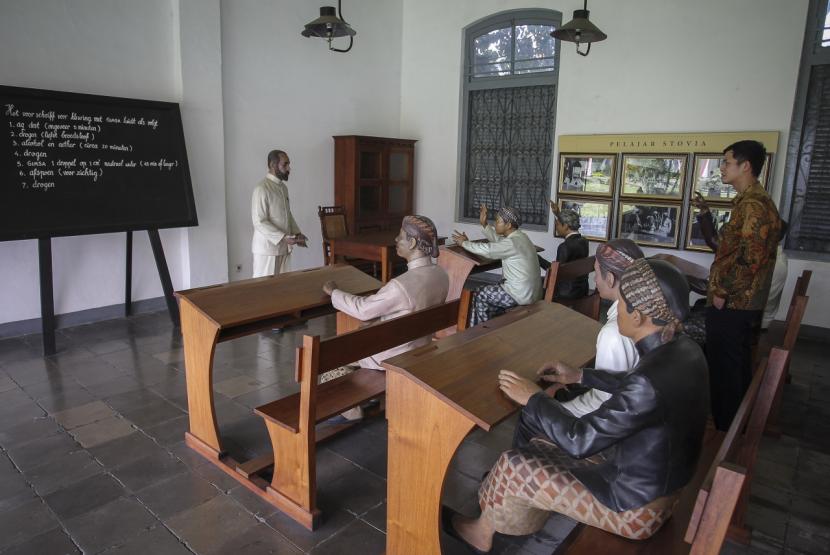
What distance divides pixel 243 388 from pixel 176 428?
595 millimetres

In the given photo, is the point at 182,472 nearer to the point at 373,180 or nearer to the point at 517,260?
the point at 517,260

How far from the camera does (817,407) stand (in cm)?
350

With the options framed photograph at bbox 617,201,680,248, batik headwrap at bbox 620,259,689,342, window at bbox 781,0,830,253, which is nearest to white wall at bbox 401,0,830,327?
window at bbox 781,0,830,253

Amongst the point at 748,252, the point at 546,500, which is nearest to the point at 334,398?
the point at 546,500

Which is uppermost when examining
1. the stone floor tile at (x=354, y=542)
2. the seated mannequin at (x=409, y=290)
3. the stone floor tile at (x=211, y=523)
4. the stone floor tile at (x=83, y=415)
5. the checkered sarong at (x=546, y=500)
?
the seated mannequin at (x=409, y=290)

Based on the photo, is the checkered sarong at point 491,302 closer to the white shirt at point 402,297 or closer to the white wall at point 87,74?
the white shirt at point 402,297

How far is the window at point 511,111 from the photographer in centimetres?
625

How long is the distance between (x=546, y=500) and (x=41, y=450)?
98.7 inches

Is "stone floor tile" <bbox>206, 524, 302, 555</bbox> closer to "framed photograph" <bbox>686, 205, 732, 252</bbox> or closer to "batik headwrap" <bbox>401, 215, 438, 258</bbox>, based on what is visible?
"batik headwrap" <bbox>401, 215, 438, 258</bbox>

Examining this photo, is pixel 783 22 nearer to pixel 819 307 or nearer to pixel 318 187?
pixel 819 307

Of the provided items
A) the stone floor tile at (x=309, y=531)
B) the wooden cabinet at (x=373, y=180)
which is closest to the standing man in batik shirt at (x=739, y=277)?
the stone floor tile at (x=309, y=531)

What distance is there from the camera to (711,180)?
5273 millimetres

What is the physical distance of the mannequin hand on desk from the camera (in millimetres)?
1586

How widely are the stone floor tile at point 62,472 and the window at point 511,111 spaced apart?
204 inches
